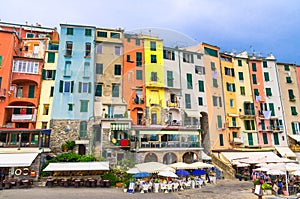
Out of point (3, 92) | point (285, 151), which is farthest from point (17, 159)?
point (285, 151)

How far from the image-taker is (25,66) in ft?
76.0

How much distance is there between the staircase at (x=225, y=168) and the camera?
2319 cm

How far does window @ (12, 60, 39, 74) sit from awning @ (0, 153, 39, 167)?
29.3 feet

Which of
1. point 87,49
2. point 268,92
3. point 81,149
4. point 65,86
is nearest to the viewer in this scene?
point 81,149

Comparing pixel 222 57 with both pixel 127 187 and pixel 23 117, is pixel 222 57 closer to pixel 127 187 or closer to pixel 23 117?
pixel 127 187

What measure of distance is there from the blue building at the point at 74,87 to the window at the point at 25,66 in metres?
2.23

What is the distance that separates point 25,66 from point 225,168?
897 inches

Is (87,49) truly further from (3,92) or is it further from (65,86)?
(3,92)

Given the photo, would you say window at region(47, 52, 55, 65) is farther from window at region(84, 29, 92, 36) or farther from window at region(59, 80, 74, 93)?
window at region(84, 29, 92, 36)

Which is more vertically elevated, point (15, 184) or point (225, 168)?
point (225, 168)

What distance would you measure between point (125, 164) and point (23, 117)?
10870 mm

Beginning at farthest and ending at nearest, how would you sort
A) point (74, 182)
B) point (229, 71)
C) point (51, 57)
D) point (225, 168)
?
1. point (229, 71)
2. point (51, 57)
3. point (225, 168)
4. point (74, 182)

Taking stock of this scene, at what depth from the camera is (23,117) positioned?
71.1ft

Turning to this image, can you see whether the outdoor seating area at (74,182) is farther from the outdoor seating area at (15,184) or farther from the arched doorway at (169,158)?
the arched doorway at (169,158)
